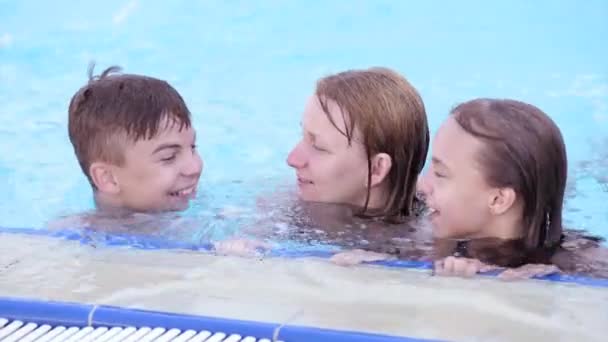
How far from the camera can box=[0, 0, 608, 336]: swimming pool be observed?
527 centimetres

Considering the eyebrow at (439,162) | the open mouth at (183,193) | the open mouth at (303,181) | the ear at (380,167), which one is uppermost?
the eyebrow at (439,162)

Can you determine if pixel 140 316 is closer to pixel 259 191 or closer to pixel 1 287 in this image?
pixel 1 287

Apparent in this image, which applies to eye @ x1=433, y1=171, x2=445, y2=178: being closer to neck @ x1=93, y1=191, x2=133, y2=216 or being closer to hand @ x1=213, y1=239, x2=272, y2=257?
hand @ x1=213, y1=239, x2=272, y2=257

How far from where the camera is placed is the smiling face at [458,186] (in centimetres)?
277

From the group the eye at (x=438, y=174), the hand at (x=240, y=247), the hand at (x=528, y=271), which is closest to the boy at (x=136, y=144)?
the hand at (x=240, y=247)

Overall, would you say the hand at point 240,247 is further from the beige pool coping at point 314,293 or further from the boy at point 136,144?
the boy at point 136,144

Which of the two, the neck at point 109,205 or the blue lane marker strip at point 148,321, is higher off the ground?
the blue lane marker strip at point 148,321

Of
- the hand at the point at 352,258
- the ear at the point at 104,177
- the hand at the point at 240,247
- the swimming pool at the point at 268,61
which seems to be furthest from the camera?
the swimming pool at the point at 268,61

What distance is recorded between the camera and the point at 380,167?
328 cm

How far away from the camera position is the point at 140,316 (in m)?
2.04

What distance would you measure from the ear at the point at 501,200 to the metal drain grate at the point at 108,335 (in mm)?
1026

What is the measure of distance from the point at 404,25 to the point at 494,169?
4.49 meters

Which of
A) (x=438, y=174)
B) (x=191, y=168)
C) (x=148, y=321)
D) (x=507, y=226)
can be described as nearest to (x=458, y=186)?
(x=438, y=174)

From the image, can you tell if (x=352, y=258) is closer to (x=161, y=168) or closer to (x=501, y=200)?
(x=501, y=200)
